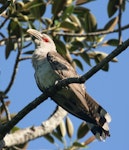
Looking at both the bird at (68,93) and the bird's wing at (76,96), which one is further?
the bird's wing at (76,96)

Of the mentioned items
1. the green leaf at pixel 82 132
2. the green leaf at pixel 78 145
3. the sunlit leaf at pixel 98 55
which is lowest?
the green leaf at pixel 82 132

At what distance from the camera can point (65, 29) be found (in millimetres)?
7684

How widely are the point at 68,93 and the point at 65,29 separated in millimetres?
1222

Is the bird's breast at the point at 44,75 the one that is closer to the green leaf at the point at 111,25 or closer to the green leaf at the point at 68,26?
the green leaf at the point at 68,26

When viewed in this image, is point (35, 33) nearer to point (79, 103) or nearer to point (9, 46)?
point (9, 46)

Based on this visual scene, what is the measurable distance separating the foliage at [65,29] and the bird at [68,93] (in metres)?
0.22

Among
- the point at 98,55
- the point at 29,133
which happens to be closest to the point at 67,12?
the point at 98,55

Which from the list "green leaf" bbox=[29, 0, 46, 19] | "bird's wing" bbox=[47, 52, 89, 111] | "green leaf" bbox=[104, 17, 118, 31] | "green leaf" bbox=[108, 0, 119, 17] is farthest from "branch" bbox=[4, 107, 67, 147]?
"green leaf" bbox=[108, 0, 119, 17]

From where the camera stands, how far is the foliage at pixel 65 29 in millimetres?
7422

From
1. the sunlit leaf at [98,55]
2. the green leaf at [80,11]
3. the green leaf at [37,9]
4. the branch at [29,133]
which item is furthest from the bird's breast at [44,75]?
the green leaf at [80,11]

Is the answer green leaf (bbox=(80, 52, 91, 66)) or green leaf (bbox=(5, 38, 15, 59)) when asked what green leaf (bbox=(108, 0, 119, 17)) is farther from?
green leaf (bbox=(5, 38, 15, 59))

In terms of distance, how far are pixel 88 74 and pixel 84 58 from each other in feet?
8.86

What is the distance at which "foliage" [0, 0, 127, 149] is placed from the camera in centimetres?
742

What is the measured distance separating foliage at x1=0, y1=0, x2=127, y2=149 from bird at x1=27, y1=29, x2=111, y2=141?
0.22 meters
